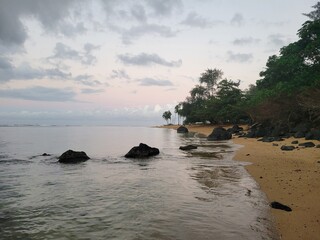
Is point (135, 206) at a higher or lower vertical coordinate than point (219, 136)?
lower

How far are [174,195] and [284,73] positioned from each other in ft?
134

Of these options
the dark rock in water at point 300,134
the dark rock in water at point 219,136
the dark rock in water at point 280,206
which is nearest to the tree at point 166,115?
the dark rock in water at point 219,136

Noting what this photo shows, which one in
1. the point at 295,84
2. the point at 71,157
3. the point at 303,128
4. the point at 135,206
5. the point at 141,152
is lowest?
the point at 135,206

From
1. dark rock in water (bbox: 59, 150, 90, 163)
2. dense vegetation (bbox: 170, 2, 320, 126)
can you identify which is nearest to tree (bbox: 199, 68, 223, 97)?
dense vegetation (bbox: 170, 2, 320, 126)

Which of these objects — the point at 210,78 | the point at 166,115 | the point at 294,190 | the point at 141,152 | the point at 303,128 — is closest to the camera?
the point at 294,190

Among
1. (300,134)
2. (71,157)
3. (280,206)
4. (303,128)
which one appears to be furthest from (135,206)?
(303,128)

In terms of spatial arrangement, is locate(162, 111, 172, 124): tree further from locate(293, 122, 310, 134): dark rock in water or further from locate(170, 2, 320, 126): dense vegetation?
locate(293, 122, 310, 134): dark rock in water

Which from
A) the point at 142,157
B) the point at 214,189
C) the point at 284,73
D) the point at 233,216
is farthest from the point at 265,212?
the point at 284,73

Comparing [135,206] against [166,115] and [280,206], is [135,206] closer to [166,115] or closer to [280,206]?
[280,206]

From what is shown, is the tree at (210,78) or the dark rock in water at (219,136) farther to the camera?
the tree at (210,78)

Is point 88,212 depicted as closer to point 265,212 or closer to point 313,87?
point 265,212

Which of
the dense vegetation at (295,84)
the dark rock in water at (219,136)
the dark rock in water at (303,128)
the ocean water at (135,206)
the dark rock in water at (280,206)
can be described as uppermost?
the dense vegetation at (295,84)

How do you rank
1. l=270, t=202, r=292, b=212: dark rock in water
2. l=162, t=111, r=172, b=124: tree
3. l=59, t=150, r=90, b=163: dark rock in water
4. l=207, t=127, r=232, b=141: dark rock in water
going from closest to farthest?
l=270, t=202, r=292, b=212: dark rock in water < l=59, t=150, r=90, b=163: dark rock in water < l=207, t=127, r=232, b=141: dark rock in water < l=162, t=111, r=172, b=124: tree

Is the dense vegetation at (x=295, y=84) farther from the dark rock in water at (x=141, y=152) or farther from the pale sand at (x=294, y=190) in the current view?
the dark rock in water at (x=141, y=152)
